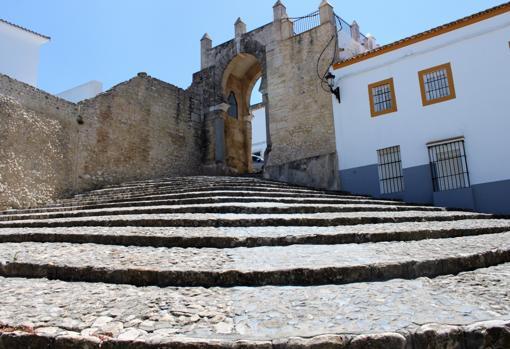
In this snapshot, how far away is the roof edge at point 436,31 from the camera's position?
9203 millimetres

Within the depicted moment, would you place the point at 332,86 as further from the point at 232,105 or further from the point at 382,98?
the point at 232,105

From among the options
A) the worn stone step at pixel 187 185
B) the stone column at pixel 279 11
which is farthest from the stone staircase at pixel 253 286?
the stone column at pixel 279 11

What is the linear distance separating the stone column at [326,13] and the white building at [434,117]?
187 cm

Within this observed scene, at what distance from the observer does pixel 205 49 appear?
1532cm

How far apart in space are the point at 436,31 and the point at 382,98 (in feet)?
6.62

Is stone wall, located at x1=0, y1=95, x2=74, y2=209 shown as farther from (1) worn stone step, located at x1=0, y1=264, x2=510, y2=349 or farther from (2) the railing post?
(2) the railing post

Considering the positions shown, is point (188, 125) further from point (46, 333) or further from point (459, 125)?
point (46, 333)

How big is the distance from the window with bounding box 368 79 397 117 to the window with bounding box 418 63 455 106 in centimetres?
75

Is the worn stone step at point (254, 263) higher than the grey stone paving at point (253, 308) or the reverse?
higher

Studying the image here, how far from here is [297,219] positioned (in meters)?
5.00

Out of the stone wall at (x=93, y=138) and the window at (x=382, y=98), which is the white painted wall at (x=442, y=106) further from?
the stone wall at (x=93, y=138)

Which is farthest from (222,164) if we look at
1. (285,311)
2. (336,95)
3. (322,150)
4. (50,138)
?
(285,311)

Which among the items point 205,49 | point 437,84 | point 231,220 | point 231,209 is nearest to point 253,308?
point 231,220

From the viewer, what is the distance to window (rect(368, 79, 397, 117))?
10438 mm
